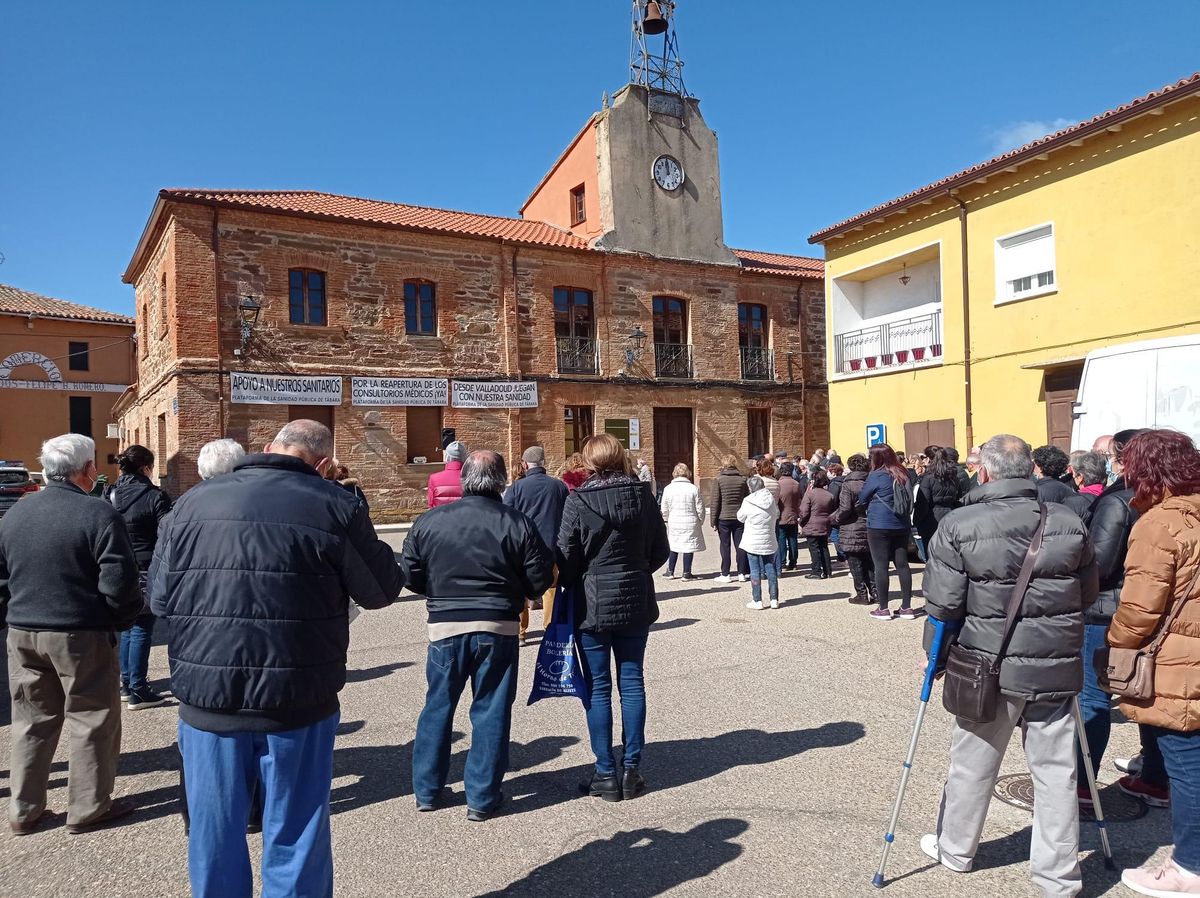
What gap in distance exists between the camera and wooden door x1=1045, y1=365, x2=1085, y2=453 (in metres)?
13.7

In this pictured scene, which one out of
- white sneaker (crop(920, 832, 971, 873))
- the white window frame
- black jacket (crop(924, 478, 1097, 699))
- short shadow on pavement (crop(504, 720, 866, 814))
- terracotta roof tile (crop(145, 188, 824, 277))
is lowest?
short shadow on pavement (crop(504, 720, 866, 814))

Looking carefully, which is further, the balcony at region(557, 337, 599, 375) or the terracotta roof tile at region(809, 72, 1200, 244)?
the balcony at region(557, 337, 599, 375)

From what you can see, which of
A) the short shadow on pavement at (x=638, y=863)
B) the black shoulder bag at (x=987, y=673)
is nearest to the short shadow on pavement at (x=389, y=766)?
the short shadow on pavement at (x=638, y=863)

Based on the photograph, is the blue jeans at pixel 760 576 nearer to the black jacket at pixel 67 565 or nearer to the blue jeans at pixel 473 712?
the blue jeans at pixel 473 712

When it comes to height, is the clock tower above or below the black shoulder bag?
above

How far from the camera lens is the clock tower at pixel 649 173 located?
76.6 feet

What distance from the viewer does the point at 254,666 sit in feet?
8.26

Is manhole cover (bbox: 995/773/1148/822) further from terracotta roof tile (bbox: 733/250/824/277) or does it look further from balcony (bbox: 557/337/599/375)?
terracotta roof tile (bbox: 733/250/824/277)

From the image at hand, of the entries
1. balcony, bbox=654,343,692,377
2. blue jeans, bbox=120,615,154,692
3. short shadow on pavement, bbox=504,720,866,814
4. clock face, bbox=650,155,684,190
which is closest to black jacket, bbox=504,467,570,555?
short shadow on pavement, bbox=504,720,866,814

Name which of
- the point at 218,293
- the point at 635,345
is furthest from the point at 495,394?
the point at 218,293

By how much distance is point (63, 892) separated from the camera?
323 cm

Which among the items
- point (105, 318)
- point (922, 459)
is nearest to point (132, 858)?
point (922, 459)

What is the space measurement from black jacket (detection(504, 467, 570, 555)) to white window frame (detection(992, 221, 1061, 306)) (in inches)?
454

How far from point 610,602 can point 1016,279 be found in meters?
13.9
